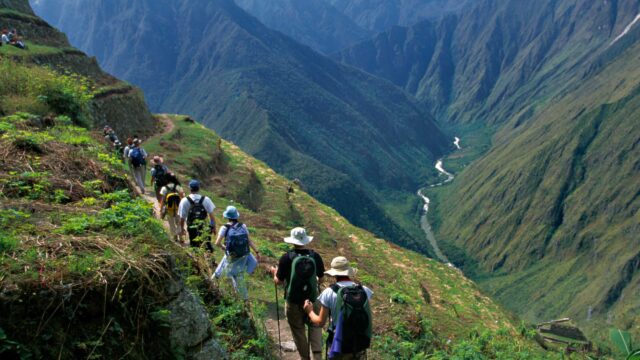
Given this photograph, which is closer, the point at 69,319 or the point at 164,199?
the point at 69,319

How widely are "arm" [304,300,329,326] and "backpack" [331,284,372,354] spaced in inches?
15.6

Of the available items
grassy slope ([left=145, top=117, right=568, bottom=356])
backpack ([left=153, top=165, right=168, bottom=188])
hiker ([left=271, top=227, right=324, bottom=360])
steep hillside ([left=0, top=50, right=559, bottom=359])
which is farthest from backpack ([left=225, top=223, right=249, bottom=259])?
backpack ([left=153, top=165, right=168, bottom=188])

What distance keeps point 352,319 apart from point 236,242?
172 inches

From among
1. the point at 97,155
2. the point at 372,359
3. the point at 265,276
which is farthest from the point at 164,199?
the point at 372,359

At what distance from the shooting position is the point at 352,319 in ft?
33.9

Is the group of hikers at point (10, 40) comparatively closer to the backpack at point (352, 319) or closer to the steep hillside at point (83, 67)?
the steep hillside at point (83, 67)

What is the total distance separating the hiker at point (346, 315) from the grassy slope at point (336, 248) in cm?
685

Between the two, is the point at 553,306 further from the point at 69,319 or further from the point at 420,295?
the point at 69,319

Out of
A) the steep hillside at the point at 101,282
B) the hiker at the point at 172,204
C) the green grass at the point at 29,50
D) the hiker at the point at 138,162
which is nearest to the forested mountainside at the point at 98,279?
the steep hillside at the point at 101,282

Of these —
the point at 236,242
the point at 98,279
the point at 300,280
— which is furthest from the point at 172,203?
the point at 98,279

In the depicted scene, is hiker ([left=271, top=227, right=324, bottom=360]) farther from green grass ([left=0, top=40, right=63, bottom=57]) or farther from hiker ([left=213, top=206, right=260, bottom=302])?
green grass ([left=0, top=40, right=63, bottom=57])

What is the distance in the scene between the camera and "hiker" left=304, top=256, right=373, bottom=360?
33.8 ft

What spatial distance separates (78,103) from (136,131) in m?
30.0

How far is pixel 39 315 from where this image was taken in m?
7.83
